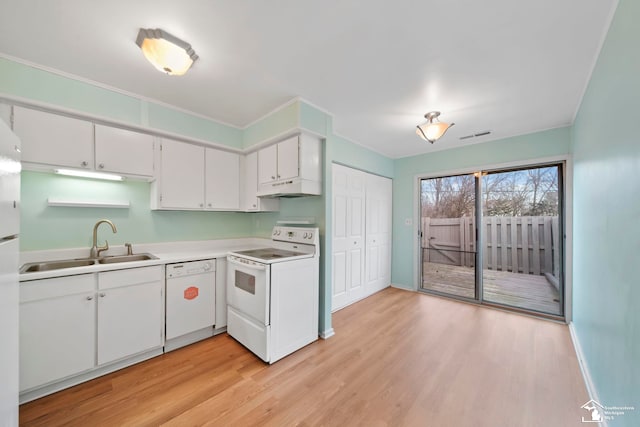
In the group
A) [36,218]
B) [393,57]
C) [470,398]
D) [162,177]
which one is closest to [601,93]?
[393,57]

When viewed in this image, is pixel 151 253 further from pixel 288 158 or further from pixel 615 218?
pixel 615 218

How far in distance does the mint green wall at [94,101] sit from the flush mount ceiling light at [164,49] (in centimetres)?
89

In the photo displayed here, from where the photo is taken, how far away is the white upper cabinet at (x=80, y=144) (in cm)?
181

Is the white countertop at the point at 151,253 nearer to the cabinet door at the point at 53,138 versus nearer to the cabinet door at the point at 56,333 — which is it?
the cabinet door at the point at 56,333

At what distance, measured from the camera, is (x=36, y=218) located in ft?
6.58

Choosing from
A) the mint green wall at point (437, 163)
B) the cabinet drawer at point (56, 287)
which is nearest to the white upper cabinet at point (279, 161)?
the cabinet drawer at point (56, 287)

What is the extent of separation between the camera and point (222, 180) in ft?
9.64

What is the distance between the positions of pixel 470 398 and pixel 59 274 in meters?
3.17

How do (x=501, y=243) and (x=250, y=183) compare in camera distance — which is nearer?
(x=250, y=183)

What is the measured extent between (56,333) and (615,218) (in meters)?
3.77

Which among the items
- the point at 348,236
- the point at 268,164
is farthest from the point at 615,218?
the point at 268,164

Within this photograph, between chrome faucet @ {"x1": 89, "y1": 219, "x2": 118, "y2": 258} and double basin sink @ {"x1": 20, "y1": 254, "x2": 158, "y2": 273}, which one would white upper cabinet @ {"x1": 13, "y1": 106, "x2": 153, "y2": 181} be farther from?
double basin sink @ {"x1": 20, "y1": 254, "x2": 158, "y2": 273}

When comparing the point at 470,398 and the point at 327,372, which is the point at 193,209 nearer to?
the point at 327,372

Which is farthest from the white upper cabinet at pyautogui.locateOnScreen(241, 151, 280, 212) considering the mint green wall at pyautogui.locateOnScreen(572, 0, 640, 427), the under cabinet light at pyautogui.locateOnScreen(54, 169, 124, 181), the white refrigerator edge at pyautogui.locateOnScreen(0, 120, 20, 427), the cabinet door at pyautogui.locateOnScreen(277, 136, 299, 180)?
the mint green wall at pyautogui.locateOnScreen(572, 0, 640, 427)
